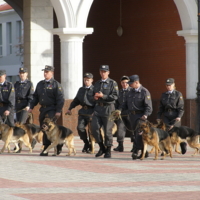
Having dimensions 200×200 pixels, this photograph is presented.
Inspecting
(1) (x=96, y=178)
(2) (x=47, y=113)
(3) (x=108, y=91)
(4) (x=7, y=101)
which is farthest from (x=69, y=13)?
(1) (x=96, y=178)

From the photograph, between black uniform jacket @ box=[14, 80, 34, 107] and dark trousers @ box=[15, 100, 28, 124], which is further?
black uniform jacket @ box=[14, 80, 34, 107]

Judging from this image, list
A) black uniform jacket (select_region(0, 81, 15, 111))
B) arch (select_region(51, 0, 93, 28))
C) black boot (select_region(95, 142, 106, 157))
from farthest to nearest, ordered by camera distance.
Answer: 1. arch (select_region(51, 0, 93, 28))
2. black uniform jacket (select_region(0, 81, 15, 111))
3. black boot (select_region(95, 142, 106, 157))

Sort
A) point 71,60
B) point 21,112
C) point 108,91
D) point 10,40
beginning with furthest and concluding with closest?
point 10,40 → point 71,60 → point 21,112 → point 108,91

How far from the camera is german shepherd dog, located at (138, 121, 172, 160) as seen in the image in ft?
47.6

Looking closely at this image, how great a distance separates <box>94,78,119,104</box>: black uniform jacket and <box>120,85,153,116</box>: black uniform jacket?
1.05 feet

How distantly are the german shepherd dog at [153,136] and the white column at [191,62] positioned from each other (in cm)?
836

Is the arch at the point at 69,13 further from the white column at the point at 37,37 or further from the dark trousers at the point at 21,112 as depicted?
the dark trousers at the point at 21,112

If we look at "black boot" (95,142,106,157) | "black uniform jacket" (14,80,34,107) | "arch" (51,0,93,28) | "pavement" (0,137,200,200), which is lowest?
"pavement" (0,137,200,200)

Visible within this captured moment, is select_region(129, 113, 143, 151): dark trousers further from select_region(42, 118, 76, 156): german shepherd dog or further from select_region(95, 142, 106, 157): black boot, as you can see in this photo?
select_region(42, 118, 76, 156): german shepherd dog

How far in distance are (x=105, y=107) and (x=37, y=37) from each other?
7681 mm

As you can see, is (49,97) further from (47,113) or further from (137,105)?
(137,105)

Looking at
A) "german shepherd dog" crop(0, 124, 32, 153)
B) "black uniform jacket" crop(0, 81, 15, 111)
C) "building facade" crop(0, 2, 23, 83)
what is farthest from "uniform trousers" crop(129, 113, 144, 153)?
"building facade" crop(0, 2, 23, 83)

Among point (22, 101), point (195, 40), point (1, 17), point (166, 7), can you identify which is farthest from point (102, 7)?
point (1, 17)

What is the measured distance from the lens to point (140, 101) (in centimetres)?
1482
